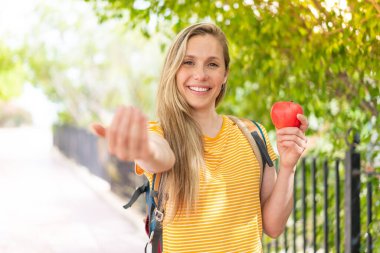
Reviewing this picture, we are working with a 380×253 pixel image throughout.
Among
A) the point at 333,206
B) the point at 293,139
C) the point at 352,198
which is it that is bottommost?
the point at 333,206

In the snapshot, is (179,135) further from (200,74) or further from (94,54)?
(94,54)

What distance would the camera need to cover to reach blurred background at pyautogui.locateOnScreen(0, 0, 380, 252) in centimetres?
341

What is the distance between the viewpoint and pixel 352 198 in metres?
3.60

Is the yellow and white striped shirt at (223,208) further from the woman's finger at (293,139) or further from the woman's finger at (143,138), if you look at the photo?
the woman's finger at (143,138)

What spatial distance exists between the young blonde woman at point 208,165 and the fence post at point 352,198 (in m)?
1.45

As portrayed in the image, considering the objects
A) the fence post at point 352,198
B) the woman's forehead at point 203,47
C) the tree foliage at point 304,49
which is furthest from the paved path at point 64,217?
the woman's forehead at point 203,47

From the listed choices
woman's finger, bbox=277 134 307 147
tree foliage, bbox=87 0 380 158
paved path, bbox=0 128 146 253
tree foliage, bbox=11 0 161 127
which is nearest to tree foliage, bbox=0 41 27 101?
tree foliage, bbox=11 0 161 127

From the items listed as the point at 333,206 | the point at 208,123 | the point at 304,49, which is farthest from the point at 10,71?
the point at 208,123

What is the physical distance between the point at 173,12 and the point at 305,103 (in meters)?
1.12

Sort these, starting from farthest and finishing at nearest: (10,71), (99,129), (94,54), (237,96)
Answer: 1. (10,71)
2. (94,54)
3. (237,96)
4. (99,129)

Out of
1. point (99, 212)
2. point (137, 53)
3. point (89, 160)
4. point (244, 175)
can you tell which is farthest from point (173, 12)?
point (137, 53)

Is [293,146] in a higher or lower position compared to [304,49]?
lower

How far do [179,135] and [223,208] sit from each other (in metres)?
0.31

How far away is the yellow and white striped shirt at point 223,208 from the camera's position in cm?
203
